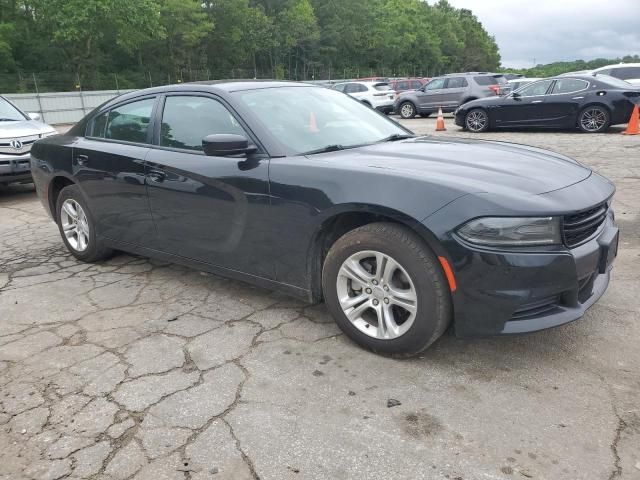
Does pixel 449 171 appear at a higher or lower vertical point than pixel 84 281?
higher

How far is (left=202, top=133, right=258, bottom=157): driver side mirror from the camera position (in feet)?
10.7

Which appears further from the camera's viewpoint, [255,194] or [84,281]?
Answer: [84,281]

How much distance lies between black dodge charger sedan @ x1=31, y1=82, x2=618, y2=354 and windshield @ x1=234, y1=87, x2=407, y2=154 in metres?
0.01

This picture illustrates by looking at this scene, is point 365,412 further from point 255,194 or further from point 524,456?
point 255,194

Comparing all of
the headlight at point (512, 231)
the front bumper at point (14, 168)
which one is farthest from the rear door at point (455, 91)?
the headlight at point (512, 231)

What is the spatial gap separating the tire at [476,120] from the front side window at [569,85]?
5.50 ft

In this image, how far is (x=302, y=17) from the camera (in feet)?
203

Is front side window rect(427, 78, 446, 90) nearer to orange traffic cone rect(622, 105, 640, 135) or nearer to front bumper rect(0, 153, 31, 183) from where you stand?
orange traffic cone rect(622, 105, 640, 135)

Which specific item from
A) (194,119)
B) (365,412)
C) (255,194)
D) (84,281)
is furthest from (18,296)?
(365,412)

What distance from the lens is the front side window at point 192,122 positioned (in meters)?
3.62

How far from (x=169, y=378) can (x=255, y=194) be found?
118cm

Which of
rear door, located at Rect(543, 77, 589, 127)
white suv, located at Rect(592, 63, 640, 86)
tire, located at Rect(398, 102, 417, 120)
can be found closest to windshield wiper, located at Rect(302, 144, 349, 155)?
rear door, located at Rect(543, 77, 589, 127)

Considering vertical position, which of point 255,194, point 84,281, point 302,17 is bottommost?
point 84,281

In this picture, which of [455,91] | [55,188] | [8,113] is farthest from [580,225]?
[455,91]
